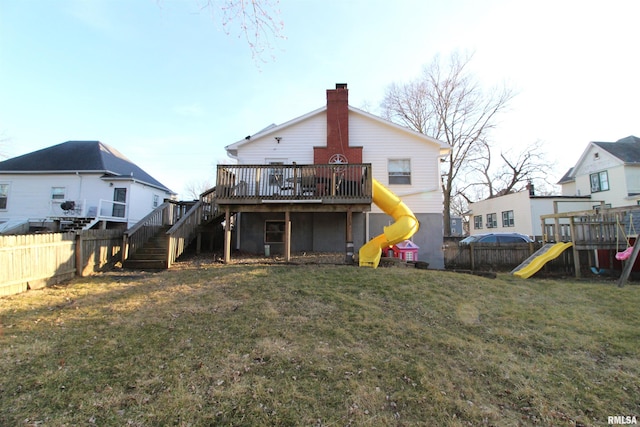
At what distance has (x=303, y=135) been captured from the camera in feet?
46.5

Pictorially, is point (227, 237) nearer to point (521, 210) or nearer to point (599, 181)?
point (521, 210)

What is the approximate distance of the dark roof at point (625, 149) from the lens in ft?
69.9

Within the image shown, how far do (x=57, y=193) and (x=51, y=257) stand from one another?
12.1 m

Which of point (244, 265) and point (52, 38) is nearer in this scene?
point (52, 38)

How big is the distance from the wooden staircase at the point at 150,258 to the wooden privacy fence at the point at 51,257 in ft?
1.89

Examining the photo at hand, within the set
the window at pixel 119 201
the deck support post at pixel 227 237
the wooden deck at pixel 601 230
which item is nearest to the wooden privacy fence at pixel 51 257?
the deck support post at pixel 227 237

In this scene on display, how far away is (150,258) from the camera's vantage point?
35.2ft

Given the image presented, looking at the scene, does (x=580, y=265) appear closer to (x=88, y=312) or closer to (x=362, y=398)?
(x=362, y=398)

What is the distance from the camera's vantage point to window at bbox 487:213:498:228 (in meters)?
27.4

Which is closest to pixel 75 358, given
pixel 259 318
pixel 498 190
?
pixel 259 318

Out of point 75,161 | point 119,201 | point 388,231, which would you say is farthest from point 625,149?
point 75,161

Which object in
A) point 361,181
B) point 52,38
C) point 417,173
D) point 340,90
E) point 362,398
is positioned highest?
point 340,90

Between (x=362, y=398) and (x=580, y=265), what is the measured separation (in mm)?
13246

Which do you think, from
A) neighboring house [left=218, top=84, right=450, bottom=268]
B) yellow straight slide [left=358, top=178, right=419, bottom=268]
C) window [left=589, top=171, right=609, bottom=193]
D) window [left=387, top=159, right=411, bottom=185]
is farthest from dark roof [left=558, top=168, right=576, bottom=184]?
yellow straight slide [left=358, top=178, right=419, bottom=268]
